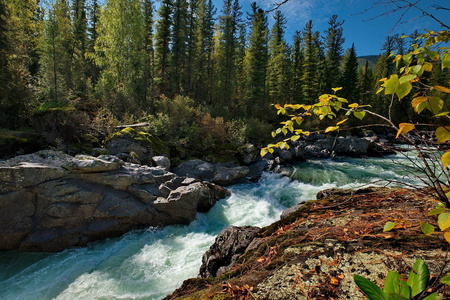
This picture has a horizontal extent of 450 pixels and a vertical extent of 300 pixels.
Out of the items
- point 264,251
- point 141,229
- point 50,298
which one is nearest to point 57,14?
point 141,229

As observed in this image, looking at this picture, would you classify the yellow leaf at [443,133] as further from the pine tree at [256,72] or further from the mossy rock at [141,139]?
the pine tree at [256,72]

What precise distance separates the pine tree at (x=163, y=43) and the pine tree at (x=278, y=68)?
584 inches

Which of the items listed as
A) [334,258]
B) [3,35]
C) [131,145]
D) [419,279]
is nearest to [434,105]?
[419,279]

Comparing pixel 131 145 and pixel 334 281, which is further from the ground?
pixel 131 145

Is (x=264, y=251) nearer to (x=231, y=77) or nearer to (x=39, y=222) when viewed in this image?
(x=39, y=222)

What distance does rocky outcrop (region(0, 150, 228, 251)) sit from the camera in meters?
5.93

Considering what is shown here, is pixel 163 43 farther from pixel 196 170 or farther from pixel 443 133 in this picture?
pixel 443 133

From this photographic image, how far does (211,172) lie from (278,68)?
24.0m

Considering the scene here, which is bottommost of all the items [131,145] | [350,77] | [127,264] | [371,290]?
[127,264]

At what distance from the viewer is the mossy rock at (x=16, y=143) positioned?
7254 millimetres

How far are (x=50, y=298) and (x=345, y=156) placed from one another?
21245 millimetres

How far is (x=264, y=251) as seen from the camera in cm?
234

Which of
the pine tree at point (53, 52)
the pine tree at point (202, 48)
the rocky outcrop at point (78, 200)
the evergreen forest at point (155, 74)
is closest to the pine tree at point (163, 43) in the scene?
the evergreen forest at point (155, 74)

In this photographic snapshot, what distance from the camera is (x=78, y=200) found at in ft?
21.4
